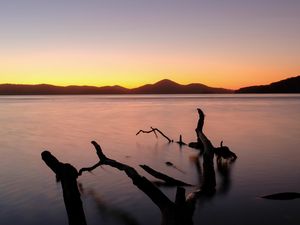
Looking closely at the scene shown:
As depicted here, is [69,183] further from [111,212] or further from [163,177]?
[163,177]

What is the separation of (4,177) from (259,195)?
493 inches

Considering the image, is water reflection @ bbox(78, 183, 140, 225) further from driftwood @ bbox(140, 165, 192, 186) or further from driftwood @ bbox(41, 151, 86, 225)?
driftwood @ bbox(41, 151, 86, 225)

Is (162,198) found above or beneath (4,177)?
above

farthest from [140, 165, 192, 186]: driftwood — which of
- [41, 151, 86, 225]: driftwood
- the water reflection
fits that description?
[41, 151, 86, 225]: driftwood

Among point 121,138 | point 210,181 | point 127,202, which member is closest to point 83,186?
point 127,202

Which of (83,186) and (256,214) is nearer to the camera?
(256,214)

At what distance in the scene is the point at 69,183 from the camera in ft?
24.9

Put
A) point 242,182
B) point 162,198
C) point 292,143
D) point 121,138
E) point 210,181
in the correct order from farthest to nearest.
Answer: point 121,138 → point 292,143 → point 242,182 → point 210,181 → point 162,198

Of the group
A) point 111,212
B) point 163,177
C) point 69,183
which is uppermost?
point 69,183

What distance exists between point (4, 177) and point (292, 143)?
2324cm

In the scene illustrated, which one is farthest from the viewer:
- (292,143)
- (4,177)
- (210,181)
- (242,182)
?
(292,143)

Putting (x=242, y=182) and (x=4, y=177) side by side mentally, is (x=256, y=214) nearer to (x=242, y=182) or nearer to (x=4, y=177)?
(x=242, y=182)

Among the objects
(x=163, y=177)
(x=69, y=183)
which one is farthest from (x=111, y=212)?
(x=69, y=183)

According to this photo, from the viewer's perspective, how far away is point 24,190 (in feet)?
51.2
